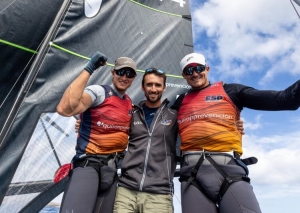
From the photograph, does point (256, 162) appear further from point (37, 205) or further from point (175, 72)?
point (175, 72)

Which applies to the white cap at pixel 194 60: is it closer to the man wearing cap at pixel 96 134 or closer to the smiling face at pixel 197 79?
the smiling face at pixel 197 79

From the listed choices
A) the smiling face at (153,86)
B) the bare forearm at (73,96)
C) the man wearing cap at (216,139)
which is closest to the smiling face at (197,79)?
Result: the man wearing cap at (216,139)

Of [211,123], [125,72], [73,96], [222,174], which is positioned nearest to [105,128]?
[73,96]

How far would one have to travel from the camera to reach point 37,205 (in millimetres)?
2877

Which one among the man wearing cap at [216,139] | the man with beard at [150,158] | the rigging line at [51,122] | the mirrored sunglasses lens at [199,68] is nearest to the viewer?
the man wearing cap at [216,139]

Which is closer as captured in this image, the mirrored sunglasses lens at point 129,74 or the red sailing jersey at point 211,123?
the red sailing jersey at point 211,123

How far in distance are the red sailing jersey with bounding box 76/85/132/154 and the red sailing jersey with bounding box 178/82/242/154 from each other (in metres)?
0.42

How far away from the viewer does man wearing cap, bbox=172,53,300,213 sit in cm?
187

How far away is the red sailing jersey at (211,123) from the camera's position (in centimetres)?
206

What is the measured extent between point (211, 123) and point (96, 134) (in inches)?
30.1

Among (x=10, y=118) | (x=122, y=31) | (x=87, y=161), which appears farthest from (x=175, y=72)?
(x=87, y=161)

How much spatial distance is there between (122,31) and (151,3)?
87 cm

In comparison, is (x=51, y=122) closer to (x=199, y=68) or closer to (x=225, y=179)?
(x=199, y=68)

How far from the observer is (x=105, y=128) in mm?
2141
